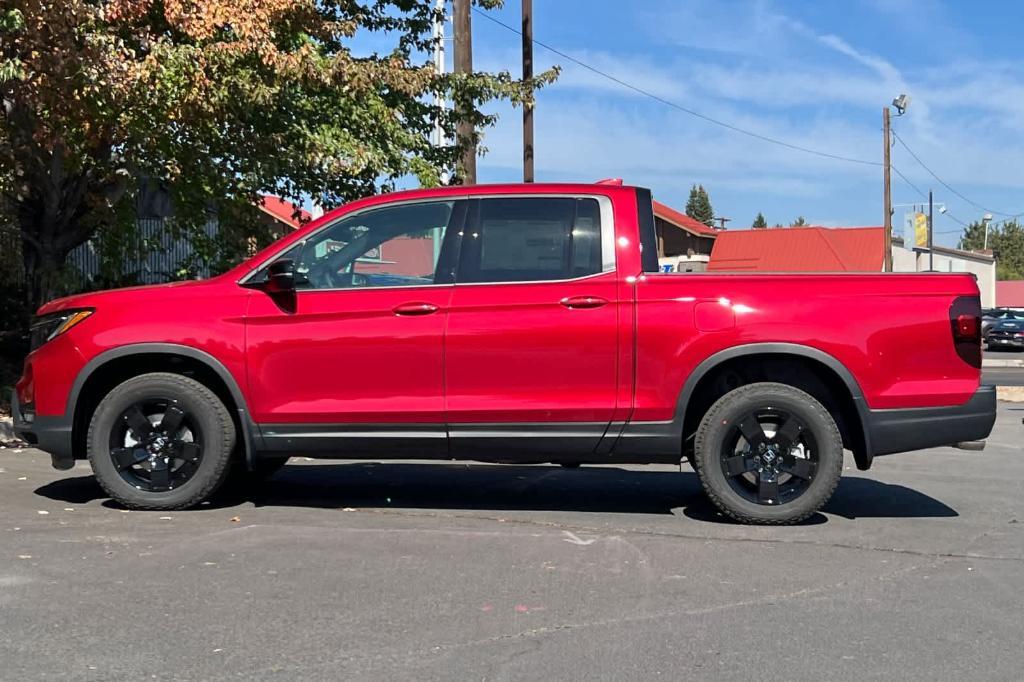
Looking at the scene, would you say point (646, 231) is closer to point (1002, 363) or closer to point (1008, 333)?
point (1002, 363)

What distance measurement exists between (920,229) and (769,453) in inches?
2092

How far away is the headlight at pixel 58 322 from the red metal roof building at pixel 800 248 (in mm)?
58240

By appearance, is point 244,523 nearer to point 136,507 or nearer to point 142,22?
point 136,507

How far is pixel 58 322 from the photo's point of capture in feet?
22.0

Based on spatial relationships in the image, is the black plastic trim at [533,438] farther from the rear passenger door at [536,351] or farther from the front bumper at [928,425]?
the front bumper at [928,425]

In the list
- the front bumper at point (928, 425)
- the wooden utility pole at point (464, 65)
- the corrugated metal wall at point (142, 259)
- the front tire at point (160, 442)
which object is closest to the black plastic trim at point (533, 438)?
the front tire at point (160, 442)

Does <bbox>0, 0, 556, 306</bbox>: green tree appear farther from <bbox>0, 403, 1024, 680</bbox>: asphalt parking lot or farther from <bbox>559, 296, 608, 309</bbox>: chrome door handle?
<bbox>559, 296, 608, 309</bbox>: chrome door handle

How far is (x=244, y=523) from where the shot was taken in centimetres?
628

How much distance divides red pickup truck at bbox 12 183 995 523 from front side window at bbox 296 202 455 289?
0.01 metres

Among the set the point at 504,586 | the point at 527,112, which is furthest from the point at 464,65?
the point at 504,586

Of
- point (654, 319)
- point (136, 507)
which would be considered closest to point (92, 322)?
point (136, 507)

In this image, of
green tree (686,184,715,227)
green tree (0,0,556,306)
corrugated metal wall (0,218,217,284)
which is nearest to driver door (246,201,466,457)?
green tree (0,0,556,306)

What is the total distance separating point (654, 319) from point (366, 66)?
23.9 ft

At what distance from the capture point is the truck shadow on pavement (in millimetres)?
6922
